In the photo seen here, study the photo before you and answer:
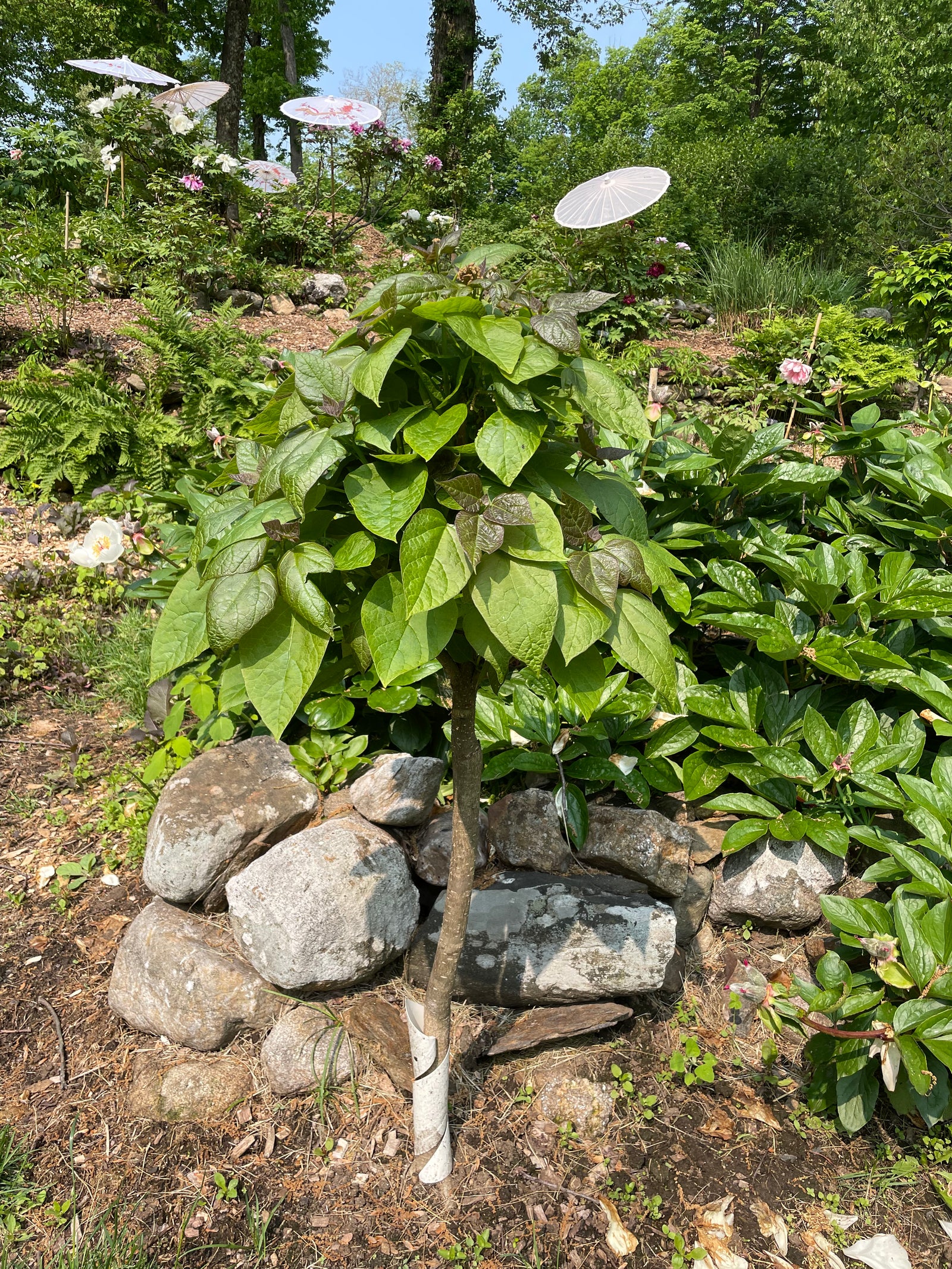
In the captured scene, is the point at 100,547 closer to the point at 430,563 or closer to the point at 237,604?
the point at 237,604

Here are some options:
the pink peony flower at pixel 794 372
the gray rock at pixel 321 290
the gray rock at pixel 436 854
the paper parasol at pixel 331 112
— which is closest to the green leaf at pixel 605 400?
the gray rock at pixel 436 854

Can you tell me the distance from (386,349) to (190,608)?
0.46 m

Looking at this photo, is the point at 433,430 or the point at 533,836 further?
the point at 533,836

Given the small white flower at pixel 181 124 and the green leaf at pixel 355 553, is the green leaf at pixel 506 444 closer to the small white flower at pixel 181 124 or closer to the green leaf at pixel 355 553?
the green leaf at pixel 355 553

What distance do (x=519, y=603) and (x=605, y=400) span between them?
324 millimetres

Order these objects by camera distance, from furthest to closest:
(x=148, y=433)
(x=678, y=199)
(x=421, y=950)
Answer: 1. (x=678, y=199)
2. (x=148, y=433)
3. (x=421, y=950)

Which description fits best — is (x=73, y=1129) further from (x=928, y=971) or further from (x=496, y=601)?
(x=928, y=971)

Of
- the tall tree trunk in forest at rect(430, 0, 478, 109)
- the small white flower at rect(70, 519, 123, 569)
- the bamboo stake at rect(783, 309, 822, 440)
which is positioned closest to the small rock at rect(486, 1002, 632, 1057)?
the small white flower at rect(70, 519, 123, 569)

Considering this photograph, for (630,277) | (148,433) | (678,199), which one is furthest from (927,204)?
(148,433)

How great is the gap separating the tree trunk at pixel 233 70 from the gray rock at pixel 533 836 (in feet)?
39.1

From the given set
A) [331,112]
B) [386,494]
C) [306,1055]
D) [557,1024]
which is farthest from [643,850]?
[331,112]

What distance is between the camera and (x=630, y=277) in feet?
25.2

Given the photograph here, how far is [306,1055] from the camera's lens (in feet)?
6.65

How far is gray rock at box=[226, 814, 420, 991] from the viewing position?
2037 millimetres
